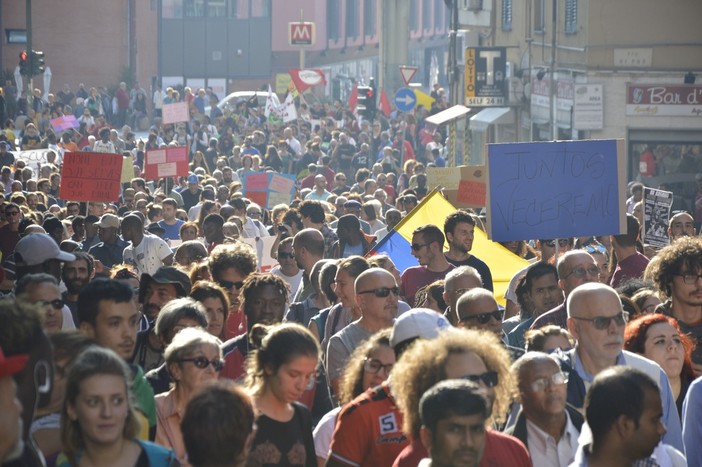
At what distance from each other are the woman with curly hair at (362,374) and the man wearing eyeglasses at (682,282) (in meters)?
2.39

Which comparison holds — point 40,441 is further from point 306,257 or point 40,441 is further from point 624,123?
point 624,123

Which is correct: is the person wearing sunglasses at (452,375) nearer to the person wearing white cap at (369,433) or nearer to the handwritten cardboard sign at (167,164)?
the person wearing white cap at (369,433)

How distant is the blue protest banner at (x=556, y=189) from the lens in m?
11.6

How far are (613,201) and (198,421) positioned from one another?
282 inches

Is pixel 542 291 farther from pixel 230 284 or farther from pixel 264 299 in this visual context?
pixel 230 284

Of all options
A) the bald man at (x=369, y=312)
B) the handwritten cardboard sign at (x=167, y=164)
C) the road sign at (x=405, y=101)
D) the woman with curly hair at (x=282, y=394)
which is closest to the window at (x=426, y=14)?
the road sign at (x=405, y=101)

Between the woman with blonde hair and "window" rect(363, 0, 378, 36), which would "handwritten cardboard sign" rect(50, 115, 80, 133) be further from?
"window" rect(363, 0, 378, 36)

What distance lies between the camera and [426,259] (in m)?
11.4

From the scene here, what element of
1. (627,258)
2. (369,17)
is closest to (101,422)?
(627,258)

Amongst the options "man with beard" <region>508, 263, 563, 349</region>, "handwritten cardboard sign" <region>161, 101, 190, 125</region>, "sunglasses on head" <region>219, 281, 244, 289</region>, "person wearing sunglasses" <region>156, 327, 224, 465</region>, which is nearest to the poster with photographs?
"man with beard" <region>508, 263, 563, 349</region>

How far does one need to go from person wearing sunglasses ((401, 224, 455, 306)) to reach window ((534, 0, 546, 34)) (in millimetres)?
23427

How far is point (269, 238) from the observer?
1667 centimetres

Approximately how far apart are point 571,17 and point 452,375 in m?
26.9

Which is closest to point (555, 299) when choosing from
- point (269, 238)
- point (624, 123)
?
point (269, 238)
